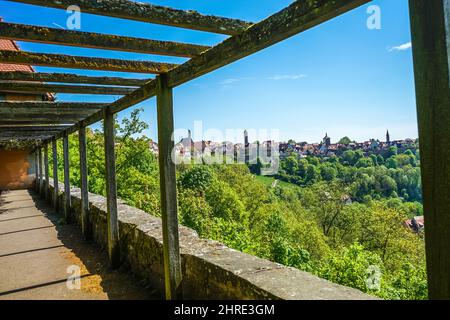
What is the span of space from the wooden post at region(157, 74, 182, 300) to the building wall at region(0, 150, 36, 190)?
1994 centimetres

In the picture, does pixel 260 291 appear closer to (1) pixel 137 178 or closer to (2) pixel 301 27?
(2) pixel 301 27

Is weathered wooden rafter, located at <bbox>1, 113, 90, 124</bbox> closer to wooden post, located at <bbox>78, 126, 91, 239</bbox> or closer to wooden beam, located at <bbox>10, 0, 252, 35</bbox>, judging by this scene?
wooden post, located at <bbox>78, 126, 91, 239</bbox>

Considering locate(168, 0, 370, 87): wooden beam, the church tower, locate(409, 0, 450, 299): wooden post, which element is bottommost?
locate(409, 0, 450, 299): wooden post

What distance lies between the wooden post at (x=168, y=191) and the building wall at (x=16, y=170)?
19940 mm

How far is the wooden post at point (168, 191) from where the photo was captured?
130 inches

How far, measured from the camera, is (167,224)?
3.34 metres

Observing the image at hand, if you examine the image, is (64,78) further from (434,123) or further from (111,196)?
(434,123)

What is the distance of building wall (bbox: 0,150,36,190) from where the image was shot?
19672 millimetres

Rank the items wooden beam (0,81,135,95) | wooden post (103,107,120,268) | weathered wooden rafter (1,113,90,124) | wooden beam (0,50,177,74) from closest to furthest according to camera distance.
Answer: wooden beam (0,50,177,74) → wooden beam (0,81,135,95) → wooden post (103,107,120,268) → weathered wooden rafter (1,113,90,124)

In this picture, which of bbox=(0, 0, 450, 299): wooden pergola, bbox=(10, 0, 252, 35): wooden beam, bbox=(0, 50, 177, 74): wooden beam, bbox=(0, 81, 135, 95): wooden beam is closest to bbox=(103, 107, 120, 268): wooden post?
bbox=(0, 0, 450, 299): wooden pergola

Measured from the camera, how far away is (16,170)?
20000mm

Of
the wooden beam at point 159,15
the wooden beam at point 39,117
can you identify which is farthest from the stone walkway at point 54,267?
the wooden beam at point 159,15

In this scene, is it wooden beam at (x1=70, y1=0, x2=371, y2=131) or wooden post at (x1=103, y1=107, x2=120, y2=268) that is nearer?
wooden beam at (x1=70, y1=0, x2=371, y2=131)
